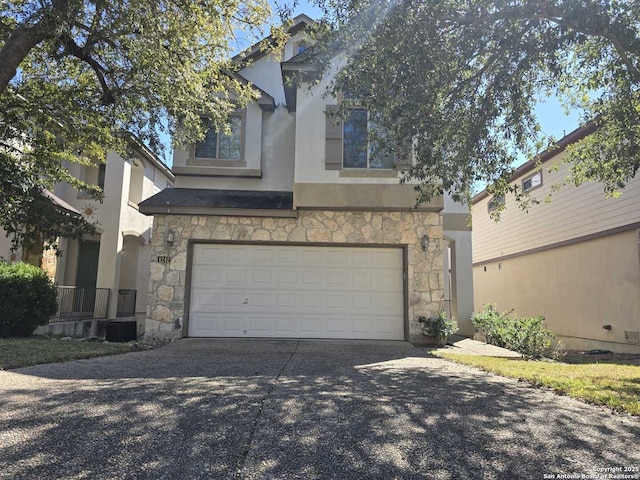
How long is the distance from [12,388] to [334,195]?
7121mm

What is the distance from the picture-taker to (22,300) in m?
9.63

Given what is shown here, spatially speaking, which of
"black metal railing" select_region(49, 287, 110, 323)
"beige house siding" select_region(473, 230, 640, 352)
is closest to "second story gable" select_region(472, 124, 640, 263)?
"beige house siding" select_region(473, 230, 640, 352)

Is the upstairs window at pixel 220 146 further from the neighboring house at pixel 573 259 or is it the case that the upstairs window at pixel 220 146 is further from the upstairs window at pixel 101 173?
the neighboring house at pixel 573 259

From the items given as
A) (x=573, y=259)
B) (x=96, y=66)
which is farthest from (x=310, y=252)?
(x=573, y=259)

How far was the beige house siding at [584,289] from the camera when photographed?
37.4 ft

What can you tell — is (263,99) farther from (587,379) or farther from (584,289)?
(584,289)

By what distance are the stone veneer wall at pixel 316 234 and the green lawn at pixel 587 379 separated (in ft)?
9.15

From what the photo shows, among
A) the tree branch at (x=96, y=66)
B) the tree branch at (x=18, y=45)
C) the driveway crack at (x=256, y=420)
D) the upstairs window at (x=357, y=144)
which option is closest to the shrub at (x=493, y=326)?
the upstairs window at (x=357, y=144)

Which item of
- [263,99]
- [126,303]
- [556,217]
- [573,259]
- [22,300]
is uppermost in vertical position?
[263,99]

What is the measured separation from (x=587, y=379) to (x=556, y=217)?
33.3ft

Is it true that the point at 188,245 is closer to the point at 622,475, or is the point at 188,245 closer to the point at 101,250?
the point at 101,250

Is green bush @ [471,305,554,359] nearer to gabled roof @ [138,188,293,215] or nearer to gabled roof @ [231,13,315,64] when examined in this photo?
gabled roof @ [138,188,293,215]

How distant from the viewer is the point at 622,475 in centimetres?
278

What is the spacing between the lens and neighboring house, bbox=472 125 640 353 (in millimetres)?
11398
